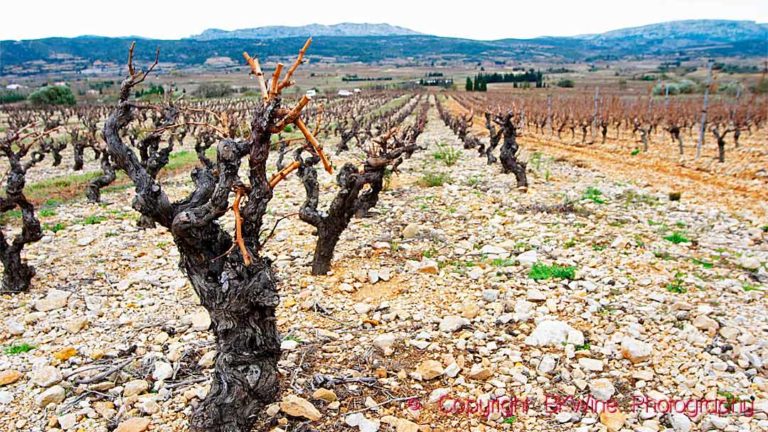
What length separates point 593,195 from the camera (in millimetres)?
11938

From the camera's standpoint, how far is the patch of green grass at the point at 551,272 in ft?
22.7

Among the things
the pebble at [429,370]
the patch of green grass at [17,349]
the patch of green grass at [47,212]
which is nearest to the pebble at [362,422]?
the pebble at [429,370]

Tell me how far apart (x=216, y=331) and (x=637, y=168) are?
51.4 feet

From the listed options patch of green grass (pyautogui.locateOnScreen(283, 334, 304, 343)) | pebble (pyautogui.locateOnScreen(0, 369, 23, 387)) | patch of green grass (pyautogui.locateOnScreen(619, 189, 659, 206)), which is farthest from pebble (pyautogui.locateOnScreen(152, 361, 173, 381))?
patch of green grass (pyautogui.locateOnScreen(619, 189, 659, 206))

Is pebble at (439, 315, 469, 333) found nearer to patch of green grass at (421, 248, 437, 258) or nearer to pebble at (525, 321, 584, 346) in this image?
pebble at (525, 321, 584, 346)

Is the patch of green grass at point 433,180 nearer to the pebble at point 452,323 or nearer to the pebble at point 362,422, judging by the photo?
the pebble at point 452,323

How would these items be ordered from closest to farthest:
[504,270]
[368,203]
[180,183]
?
[504,270] → [368,203] → [180,183]

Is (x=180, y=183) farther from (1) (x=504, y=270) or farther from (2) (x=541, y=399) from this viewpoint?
(2) (x=541, y=399)

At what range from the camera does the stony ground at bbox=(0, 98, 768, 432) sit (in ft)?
14.4

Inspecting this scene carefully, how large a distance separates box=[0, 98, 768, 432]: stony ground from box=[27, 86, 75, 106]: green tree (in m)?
57.4

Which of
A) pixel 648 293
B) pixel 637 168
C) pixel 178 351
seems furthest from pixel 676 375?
pixel 637 168

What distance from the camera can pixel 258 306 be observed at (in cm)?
388

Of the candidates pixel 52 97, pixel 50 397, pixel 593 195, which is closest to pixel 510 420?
pixel 50 397

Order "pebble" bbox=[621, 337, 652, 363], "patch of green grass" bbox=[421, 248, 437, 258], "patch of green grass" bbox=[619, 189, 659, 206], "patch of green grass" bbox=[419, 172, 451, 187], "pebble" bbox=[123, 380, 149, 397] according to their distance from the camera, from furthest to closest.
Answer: "patch of green grass" bbox=[419, 172, 451, 187]
"patch of green grass" bbox=[619, 189, 659, 206]
"patch of green grass" bbox=[421, 248, 437, 258]
"pebble" bbox=[621, 337, 652, 363]
"pebble" bbox=[123, 380, 149, 397]
